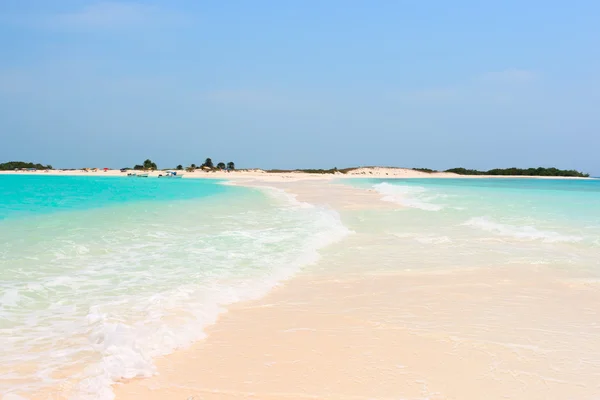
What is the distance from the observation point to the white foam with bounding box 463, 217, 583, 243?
34.2ft

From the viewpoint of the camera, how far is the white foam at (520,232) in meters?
10.4

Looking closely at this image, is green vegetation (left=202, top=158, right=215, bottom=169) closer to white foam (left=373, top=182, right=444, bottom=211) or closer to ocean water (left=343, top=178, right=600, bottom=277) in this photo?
white foam (left=373, top=182, right=444, bottom=211)

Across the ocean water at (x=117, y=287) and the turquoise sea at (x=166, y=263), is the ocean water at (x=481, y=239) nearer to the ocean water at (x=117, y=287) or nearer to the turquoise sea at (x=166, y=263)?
the turquoise sea at (x=166, y=263)

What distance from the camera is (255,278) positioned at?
6.45 m

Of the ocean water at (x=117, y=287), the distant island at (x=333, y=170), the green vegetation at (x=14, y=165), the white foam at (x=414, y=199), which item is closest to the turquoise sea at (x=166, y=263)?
the ocean water at (x=117, y=287)

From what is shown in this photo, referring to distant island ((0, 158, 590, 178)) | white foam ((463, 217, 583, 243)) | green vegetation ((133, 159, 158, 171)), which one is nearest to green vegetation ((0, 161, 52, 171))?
distant island ((0, 158, 590, 178))

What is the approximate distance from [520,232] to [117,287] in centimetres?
945

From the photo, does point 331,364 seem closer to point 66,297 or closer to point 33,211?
point 66,297

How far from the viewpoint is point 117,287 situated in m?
Answer: 5.84

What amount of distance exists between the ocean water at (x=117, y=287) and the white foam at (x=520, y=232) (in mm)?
3843

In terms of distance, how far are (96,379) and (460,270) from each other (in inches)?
214

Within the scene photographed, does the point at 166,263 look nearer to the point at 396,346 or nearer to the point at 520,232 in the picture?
the point at 396,346

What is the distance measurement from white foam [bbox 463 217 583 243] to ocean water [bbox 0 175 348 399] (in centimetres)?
384

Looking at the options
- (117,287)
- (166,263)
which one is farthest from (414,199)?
(117,287)
